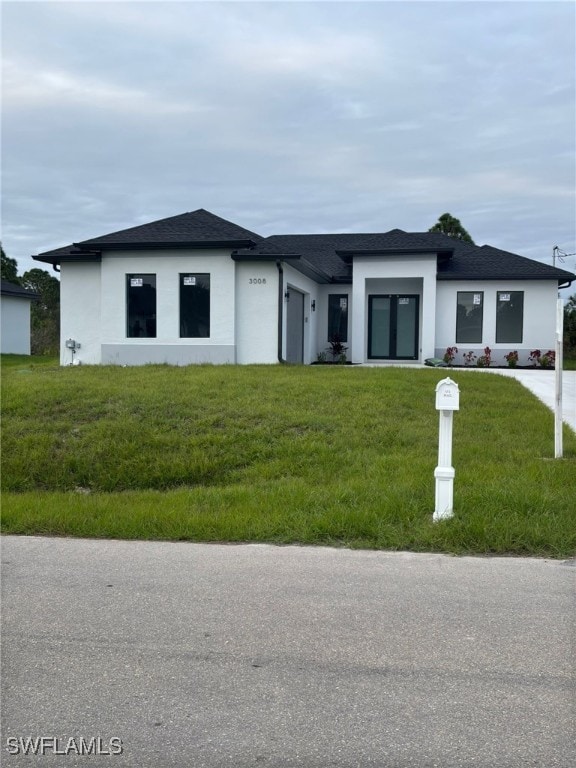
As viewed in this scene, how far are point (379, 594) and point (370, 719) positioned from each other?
1599 mm

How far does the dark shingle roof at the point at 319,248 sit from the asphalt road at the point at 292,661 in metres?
13.7

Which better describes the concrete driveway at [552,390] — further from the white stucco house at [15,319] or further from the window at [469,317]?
the white stucco house at [15,319]

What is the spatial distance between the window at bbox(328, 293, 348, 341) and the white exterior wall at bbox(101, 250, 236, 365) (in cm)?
669

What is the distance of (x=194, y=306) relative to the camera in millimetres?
19078

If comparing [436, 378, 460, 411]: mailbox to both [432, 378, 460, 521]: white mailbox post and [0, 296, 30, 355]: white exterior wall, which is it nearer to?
[432, 378, 460, 521]: white mailbox post

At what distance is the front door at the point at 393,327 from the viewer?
2386 centimetres

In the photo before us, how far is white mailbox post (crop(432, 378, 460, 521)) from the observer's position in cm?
640

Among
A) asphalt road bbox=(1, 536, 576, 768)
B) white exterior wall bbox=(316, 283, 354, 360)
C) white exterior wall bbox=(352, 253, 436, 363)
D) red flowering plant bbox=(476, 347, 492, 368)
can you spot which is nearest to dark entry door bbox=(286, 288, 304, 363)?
white exterior wall bbox=(352, 253, 436, 363)

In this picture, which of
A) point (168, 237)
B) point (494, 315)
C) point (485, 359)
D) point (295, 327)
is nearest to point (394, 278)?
point (494, 315)

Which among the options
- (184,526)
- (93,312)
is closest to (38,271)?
(93,312)

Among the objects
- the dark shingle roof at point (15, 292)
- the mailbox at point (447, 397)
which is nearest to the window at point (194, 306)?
the mailbox at point (447, 397)

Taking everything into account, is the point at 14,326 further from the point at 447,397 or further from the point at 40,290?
the point at 447,397

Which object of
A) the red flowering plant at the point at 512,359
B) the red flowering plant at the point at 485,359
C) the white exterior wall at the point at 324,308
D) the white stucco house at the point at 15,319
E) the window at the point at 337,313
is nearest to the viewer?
the red flowering plant at the point at 512,359

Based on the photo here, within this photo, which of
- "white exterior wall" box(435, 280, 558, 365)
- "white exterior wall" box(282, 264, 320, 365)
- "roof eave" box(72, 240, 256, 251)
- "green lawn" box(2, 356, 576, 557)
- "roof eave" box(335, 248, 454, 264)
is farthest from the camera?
"white exterior wall" box(435, 280, 558, 365)
